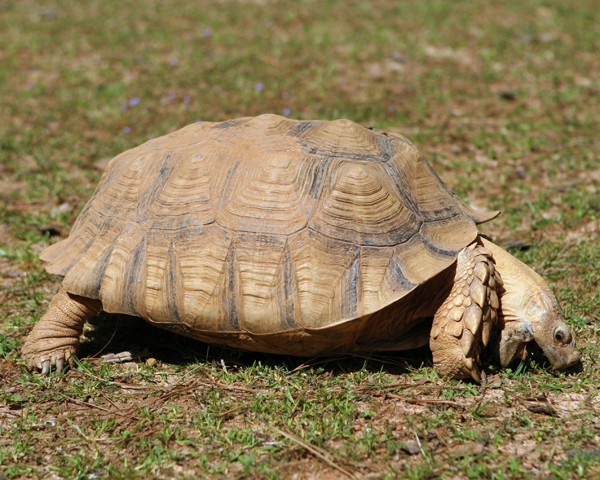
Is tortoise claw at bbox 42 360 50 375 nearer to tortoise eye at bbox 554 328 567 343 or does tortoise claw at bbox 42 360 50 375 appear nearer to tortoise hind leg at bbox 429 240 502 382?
tortoise hind leg at bbox 429 240 502 382

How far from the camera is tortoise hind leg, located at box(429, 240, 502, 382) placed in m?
2.79

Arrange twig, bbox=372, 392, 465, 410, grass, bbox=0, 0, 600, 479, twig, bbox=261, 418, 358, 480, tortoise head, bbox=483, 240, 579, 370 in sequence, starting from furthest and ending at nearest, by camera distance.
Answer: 1. tortoise head, bbox=483, 240, 579, 370
2. twig, bbox=372, 392, 465, 410
3. grass, bbox=0, 0, 600, 479
4. twig, bbox=261, 418, 358, 480

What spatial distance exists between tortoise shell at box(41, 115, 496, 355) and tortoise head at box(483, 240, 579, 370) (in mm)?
370

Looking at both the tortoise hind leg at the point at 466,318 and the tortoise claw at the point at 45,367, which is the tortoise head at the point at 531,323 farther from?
the tortoise claw at the point at 45,367

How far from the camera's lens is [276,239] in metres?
2.84

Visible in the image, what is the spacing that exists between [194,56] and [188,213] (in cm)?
519

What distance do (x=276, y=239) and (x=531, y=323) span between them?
4.40 ft

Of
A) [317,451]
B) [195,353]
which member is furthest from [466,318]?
[195,353]

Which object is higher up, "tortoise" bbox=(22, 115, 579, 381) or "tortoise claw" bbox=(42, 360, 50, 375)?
"tortoise" bbox=(22, 115, 579, 381)

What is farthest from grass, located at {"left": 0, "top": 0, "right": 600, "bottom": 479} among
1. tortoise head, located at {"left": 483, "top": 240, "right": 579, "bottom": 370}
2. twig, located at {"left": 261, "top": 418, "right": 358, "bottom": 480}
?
tortoise head, located at {"left": 483, "top": 240, "right": 579, "bottom": 370}

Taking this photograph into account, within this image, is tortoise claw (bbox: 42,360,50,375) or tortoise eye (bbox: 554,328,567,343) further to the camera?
tortoise claw (bbox: 42,360,50,375)

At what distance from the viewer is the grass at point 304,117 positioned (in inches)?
101

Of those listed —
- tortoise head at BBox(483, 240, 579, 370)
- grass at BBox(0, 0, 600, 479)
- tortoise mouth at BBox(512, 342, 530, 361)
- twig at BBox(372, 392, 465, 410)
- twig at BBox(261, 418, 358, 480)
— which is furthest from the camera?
tortoise mouth at BBox(512, 342, 530, 361)

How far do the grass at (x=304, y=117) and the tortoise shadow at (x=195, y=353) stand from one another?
14 millimetres
